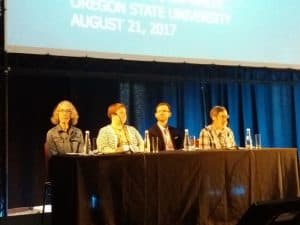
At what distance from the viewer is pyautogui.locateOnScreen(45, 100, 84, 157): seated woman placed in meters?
3.91

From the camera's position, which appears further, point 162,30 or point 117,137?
point 162,30

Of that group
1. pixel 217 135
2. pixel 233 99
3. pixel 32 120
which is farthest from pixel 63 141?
pixel 233 99

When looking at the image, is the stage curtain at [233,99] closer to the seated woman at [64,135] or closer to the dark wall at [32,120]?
the dark wall at [32,120]

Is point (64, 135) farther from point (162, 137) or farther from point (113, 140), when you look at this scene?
point (162, 137)

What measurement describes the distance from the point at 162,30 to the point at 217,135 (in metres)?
1.22

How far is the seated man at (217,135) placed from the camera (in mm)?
3754

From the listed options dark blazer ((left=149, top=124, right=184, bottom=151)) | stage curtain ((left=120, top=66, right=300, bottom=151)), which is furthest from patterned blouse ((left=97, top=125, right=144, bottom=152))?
stage curtain ((left=120, top=66, right=300, bottom=151))

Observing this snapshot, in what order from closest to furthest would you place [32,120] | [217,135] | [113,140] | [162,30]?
1. [113,140]
2. [217,135]
3. [162,30]
4. [32,120]

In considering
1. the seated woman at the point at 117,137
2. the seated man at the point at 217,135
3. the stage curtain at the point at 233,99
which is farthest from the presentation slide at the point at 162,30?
the seated man at the point at 217,135

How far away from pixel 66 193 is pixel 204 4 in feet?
8.17

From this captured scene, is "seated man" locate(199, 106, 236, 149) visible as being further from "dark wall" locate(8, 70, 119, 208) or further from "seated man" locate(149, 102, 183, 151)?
"dark wall" locate(8, 70, 119, 208)

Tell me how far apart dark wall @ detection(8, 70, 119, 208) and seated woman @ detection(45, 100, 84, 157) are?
2.76 ft

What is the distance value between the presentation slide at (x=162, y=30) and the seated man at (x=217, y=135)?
83cm

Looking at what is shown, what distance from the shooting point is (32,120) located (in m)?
4.83
